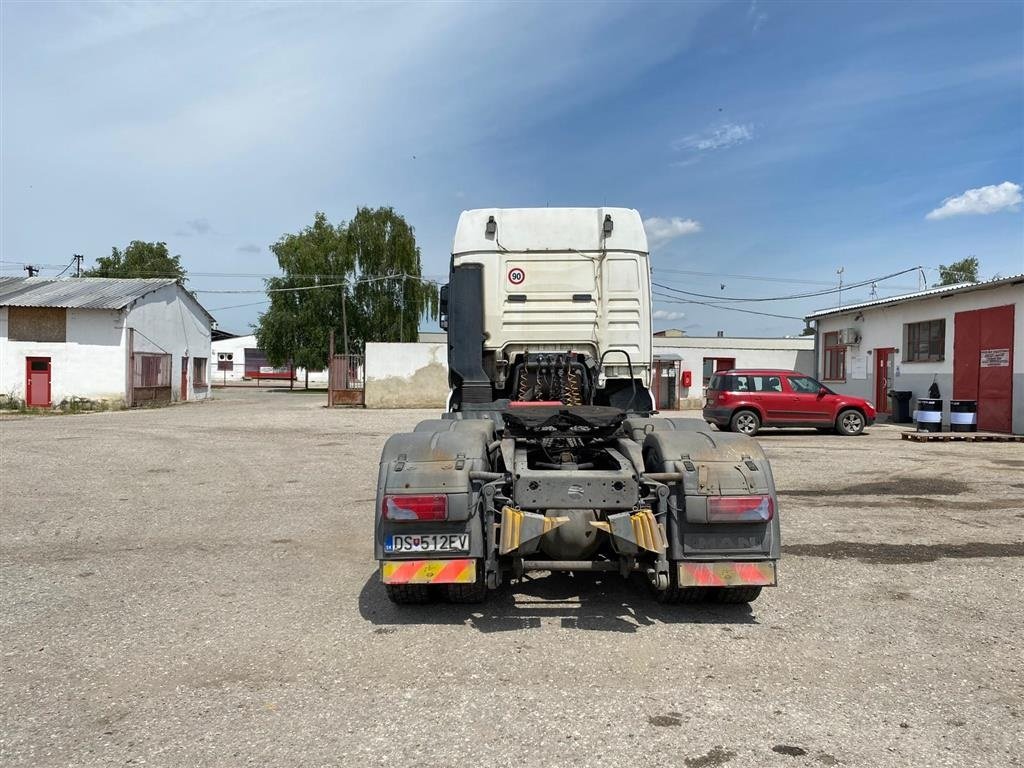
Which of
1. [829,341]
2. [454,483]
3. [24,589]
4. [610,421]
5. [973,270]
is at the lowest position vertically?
[24,589]

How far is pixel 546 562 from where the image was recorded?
14.7 feet

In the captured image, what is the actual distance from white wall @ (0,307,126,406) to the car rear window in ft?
75.5

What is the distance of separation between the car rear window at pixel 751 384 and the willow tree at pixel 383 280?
2998 centimetres

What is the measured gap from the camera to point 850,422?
59.0 feet

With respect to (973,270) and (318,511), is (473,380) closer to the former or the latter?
(318,511)

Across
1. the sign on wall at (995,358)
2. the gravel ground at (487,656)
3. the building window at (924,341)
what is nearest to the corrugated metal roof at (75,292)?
the gravel ground at (487,656)

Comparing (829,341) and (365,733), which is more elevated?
(829,341)

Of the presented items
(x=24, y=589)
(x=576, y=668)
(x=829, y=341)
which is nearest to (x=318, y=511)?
(x=24, y=589)

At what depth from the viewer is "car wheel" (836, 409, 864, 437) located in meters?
18.0

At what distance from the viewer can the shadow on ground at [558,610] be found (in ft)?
15.0

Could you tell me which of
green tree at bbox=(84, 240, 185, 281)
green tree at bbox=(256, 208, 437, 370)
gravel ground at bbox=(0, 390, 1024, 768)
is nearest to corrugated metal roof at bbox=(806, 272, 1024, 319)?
gravel ground at bbox=(0, 390, 1024, 768)

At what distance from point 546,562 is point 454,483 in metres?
0.73

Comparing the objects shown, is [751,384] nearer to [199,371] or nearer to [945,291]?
[945,291]

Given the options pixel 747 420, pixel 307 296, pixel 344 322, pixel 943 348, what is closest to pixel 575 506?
pixel 747 420
